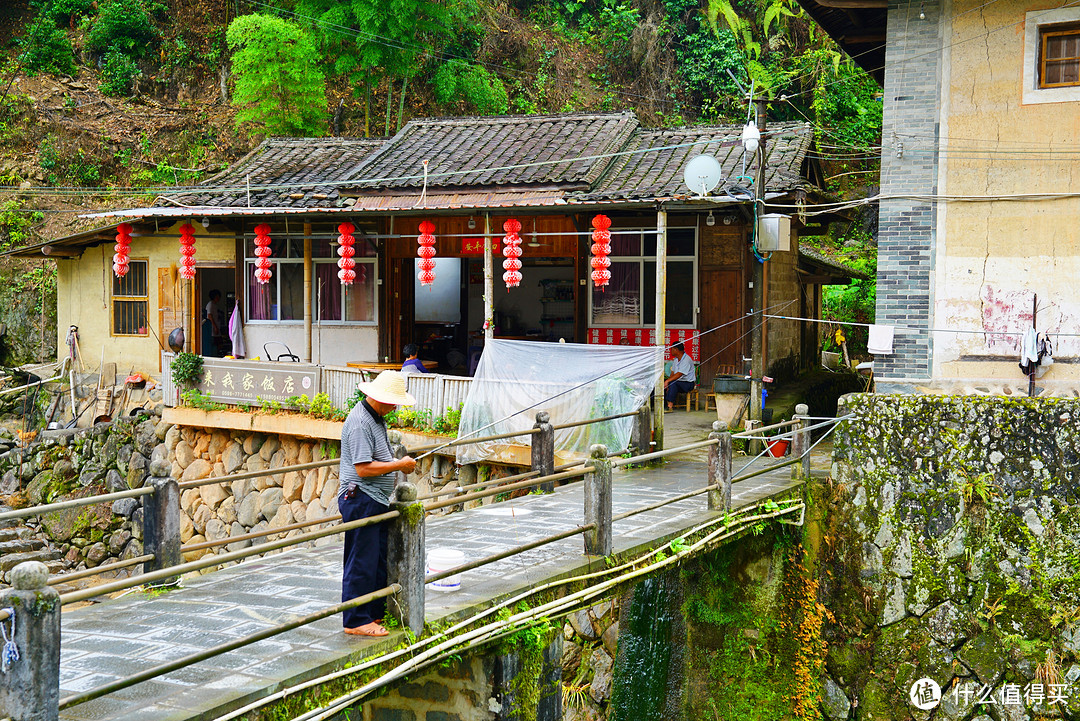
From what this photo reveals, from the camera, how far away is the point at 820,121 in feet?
89.4

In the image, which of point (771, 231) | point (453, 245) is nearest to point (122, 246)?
point (453, 245)

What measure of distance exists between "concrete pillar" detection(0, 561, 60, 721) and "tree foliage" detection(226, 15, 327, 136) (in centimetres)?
2033

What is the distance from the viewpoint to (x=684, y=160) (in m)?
16.0

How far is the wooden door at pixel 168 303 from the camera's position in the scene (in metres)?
19.1

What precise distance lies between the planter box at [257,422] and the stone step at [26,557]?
2.99 metres

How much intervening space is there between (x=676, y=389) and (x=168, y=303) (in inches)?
419

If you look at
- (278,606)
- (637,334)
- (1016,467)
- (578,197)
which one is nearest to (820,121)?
(637,334)

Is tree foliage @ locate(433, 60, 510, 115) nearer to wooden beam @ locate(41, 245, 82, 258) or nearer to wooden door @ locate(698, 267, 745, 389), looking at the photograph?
wooden beam @ locate(41, 245, 82, 258)

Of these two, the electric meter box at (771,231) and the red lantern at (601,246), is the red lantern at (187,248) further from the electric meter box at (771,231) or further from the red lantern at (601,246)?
the electric meter box at (771,231)

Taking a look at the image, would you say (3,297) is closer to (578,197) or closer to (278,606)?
(578,197)

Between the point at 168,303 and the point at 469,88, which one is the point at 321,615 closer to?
the point at 168,303

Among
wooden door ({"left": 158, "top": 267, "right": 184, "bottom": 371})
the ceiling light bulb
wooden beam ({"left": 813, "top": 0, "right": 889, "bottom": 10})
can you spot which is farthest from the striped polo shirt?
wooden door ({"left": 158, "top": 267, "right": 184, "bottom": 371})

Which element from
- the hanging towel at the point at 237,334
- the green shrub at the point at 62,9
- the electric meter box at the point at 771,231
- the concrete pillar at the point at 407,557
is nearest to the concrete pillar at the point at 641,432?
the electric meter box at the point at 771,231

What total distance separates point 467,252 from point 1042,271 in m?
9.96
